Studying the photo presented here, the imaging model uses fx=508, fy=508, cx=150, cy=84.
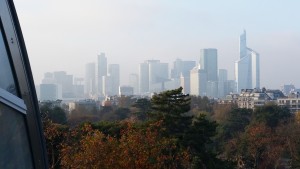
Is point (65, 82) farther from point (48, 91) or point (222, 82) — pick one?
point (222, 82)

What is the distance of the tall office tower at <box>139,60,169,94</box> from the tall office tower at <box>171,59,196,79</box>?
5.36ft

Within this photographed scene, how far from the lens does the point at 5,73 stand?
5.11ft

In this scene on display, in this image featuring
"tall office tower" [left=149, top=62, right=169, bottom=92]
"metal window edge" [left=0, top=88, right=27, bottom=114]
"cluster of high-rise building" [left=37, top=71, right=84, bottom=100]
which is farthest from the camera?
"tall office tower" [left=149, top=62, right=169, bottom=92]

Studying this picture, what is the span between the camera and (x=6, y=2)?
1585 millimetres

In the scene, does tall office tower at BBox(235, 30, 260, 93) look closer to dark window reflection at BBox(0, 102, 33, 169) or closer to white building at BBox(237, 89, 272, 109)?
white building at BBox(237, 89, 272, 109)

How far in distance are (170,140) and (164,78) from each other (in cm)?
8708

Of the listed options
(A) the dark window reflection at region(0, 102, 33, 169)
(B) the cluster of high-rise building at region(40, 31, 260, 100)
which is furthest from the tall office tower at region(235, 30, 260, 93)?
(A) the dark window reflection at region(0, 102, 33, 169)

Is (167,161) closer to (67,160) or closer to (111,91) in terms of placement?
(67,160)

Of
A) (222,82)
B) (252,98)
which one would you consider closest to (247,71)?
(222,82)

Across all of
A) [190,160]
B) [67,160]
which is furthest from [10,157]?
[190,160]

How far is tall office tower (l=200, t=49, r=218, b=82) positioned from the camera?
99.6 meters

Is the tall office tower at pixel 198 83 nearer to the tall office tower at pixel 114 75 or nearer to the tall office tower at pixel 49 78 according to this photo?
the tall office tower at pixel 114 75

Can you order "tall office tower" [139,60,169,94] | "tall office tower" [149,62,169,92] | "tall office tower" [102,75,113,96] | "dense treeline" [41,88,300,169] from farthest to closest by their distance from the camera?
"tall office tower" [102,75,113,96] < "tall office tower" [139,60,169,94] < "tall office tower" [149,62,169,92] < "dense treeline" [41,88,300,169]

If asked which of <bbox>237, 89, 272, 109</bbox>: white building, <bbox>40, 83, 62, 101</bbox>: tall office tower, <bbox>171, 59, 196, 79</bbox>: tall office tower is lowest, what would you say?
<bbox>237, 89, 272, 109</bbox>: white building
